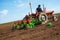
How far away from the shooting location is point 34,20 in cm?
1555

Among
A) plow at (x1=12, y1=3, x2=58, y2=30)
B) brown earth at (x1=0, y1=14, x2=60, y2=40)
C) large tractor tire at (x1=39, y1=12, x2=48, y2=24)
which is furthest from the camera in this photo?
large tractor tire at (x1=39, y1=12, x2=48, y2=24)

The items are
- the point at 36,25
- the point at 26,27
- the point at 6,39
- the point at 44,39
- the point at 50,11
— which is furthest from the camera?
the point at 50,11

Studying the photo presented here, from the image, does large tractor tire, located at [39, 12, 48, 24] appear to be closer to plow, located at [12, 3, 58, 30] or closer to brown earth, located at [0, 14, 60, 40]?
plow, located at [12, 3, 58, 30]

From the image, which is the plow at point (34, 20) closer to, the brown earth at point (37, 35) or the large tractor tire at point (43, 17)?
the large tractor tire at point (43, 17)

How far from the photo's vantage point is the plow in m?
14.7

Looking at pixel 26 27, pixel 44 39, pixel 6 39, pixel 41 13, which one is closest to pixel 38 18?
pixel 41 13

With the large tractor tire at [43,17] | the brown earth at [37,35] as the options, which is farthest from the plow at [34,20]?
the brown earth at [37,35]

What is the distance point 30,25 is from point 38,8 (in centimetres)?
210

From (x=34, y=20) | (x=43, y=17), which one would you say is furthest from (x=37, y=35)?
(x=43, y=17)

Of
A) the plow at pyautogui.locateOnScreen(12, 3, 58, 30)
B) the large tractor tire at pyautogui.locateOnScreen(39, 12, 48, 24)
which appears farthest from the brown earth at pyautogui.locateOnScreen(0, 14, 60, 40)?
the large tractor tire at pyautogui.locateOnScreen(39, 12, 48, 24)

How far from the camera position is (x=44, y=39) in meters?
9.16

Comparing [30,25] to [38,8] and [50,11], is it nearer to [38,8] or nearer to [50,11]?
[38,8]

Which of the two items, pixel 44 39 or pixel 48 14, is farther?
pixel 48 14

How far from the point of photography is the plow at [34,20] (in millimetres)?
14727
